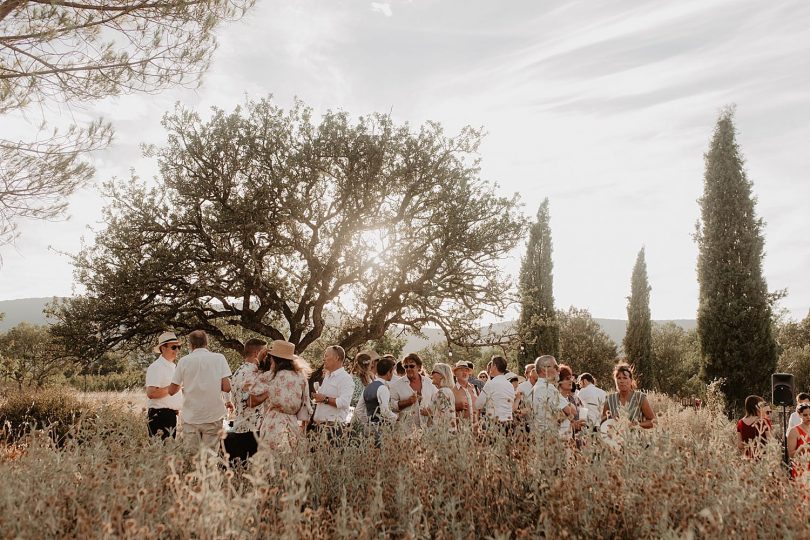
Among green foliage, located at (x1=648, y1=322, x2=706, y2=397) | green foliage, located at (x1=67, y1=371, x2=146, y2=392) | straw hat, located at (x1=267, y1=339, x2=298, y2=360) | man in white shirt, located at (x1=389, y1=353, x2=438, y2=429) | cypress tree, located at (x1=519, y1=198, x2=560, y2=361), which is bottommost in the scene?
green foliage, located at (x1=67, y1=371, x2=146, y2=392)

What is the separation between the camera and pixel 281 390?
611 cm

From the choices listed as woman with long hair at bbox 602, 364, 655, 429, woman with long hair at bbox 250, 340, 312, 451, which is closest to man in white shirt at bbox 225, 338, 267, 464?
woman with long hair at bbox 250, 340, 312, 451

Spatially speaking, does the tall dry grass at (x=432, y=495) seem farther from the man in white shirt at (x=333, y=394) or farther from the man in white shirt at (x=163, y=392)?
the man in white shirt at (x=163, y=392)

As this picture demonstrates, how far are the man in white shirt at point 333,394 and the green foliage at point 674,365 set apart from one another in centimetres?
3621

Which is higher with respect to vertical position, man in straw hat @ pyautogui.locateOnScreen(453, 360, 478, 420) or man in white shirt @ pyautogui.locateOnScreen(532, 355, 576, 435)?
man in white shirt @ pyautogui.locateOnScreen(532, 355, 576, 435)

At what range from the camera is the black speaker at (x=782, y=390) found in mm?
7922

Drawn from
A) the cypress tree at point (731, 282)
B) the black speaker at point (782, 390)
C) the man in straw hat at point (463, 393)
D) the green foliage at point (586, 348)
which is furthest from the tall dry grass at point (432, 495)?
the green foliage at point (586, 348)

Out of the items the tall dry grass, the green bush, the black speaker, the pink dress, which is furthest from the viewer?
the green bush

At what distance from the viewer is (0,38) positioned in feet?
23.6

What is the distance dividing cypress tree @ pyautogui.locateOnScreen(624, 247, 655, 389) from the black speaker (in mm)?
26997

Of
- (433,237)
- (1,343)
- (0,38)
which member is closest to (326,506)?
(0,38)

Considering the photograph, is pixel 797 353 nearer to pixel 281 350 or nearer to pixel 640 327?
pixel 640 327

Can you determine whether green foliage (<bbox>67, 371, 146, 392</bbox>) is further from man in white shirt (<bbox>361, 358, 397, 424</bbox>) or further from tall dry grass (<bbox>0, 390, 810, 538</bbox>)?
tall dry grass (<bbox>0, 390, 810, 538</bbox>)

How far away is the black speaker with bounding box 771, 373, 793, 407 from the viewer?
7922 mm
